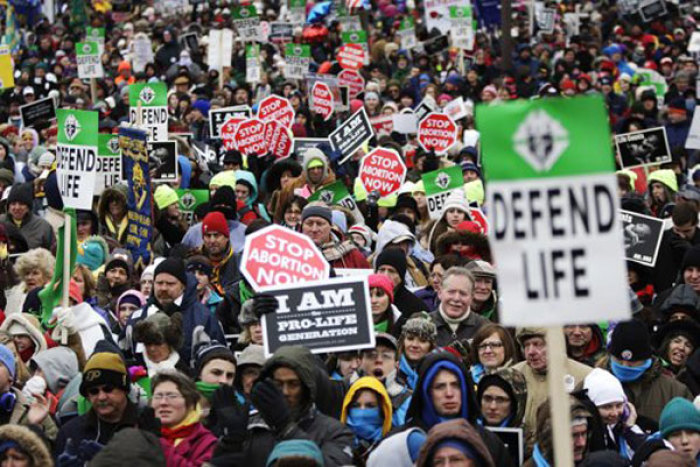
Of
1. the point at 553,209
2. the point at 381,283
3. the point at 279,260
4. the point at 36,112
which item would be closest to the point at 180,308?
the point at 381,283

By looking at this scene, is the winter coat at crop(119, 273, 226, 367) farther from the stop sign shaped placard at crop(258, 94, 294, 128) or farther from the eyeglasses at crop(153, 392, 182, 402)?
the stop sign shaped placard at crop(258, 94, 294, 128)

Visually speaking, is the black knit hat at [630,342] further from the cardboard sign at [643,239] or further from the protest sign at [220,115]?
the protest sign at [220,115]

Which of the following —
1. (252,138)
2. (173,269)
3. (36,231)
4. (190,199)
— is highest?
(252,138)

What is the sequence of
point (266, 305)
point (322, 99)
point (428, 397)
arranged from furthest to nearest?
point (322, 99)
point (266, 305)
point (428, 397)

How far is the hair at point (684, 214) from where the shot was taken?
1313 centimetres

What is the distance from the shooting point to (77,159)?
1161 centimetres

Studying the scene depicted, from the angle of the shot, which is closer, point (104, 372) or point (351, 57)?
point (104, 372)

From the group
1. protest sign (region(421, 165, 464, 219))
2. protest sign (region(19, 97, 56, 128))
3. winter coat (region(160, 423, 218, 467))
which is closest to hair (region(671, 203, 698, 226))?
Result: protest sign (region(421, 165, 464, 219))

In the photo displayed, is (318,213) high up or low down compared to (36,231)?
down

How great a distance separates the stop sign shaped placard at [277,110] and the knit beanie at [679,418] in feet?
35.9

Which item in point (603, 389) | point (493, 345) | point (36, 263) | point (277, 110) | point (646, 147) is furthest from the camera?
point (277, 110)

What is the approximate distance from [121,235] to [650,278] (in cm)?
415

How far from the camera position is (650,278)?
42.7 ft

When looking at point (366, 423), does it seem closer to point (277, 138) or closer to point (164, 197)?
point (164, 197)
